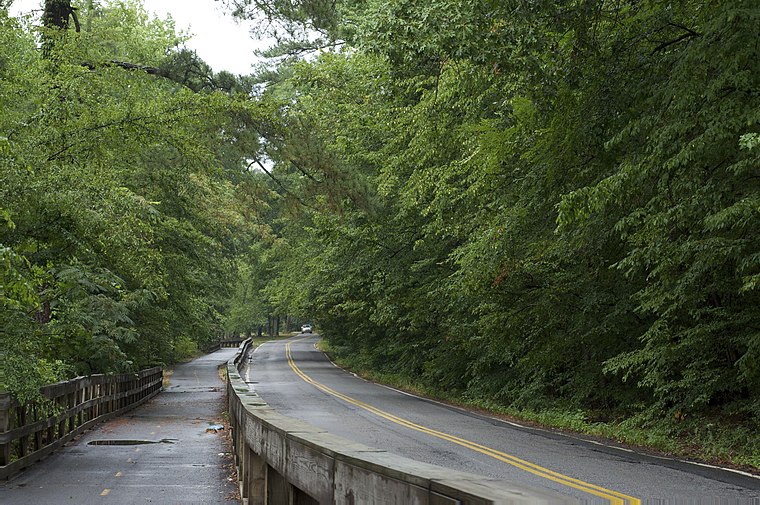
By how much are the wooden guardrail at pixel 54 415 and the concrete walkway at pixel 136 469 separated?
210 mm

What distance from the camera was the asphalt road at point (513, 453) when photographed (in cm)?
995

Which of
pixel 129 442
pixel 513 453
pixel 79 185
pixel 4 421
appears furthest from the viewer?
pixel 129 442

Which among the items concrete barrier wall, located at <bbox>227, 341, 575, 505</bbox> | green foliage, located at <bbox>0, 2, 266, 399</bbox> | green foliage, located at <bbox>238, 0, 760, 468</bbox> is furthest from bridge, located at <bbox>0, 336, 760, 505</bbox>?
green foliage, located at <bbox>238, 0, 760, 468</bbox>

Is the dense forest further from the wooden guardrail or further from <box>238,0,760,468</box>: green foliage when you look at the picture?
the wooden guardrail

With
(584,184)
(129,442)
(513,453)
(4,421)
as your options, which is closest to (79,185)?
(4,421)

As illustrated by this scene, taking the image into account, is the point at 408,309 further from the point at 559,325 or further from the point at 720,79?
the point at 720,79

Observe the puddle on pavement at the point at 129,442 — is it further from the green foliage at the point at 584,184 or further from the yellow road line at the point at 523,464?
the green foliage at the point at 584,184

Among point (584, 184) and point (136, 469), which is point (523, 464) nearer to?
point (584, 184)

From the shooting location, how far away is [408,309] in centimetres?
3077

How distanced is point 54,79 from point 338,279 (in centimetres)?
2093

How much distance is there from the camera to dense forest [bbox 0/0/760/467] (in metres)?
11.5

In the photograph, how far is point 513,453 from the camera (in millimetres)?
13594

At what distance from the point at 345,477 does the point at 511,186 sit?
13.4m

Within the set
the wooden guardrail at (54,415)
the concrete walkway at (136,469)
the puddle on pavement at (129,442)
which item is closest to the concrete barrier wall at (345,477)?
the concrete walkway at (136,469)
